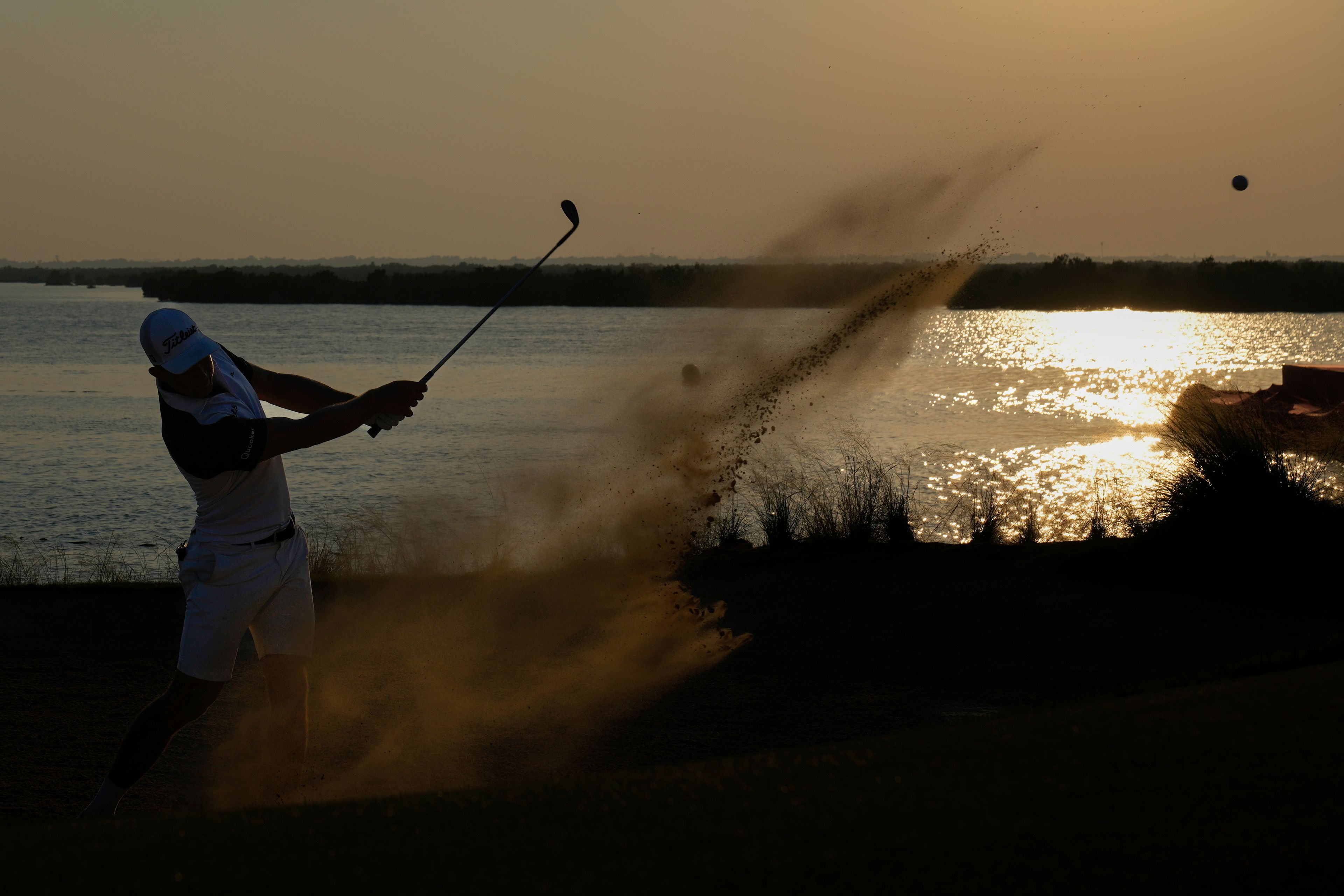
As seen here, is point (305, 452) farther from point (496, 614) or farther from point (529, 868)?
point (529, 868)

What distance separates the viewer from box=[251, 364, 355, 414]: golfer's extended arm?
210 inches

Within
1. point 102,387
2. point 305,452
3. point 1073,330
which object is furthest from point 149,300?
point 305,452

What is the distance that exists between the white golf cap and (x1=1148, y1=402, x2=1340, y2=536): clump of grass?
7.22 m

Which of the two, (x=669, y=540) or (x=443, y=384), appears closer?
(x=669, y=540)

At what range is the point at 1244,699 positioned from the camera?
4816 millimetres

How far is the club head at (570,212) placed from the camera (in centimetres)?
686

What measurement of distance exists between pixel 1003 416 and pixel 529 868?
31148mm

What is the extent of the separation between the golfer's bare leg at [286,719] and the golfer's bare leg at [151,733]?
215 millimetres

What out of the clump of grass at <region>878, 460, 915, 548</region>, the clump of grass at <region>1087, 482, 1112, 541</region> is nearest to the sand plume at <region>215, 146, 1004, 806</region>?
the clump of grass at <region>878, 460, 915, 548</region>

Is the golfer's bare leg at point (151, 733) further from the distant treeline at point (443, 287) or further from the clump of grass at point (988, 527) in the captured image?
the distant treeline at point (443, 287)

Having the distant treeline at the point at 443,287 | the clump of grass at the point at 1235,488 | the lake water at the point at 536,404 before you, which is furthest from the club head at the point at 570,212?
the distant treeline at the point at 443,287

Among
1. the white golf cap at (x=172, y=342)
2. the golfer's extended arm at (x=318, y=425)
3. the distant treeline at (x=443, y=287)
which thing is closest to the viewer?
the white golf cap at (x=172, y=342)

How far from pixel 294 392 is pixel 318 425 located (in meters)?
0.88

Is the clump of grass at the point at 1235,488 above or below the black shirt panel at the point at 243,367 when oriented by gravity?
below
